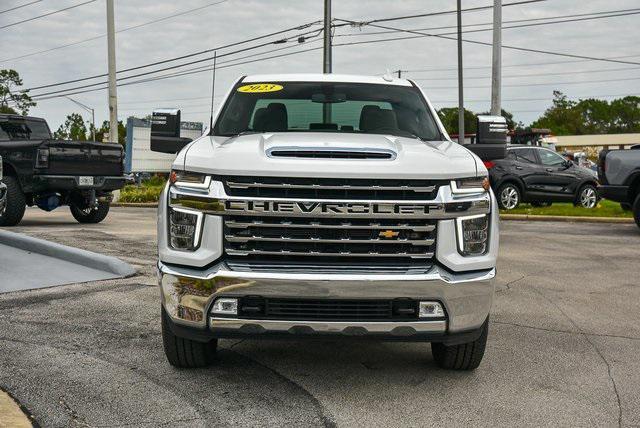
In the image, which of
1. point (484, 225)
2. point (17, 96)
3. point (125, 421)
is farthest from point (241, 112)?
point (17, 96)

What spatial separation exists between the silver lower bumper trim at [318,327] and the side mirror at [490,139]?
1.85m

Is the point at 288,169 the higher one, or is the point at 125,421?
the point at 288,169

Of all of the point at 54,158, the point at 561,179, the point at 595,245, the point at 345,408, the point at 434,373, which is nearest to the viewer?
the point at 345,408

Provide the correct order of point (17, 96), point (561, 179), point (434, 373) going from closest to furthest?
point (434, 373) → point (561, 179) → point (17, 96)

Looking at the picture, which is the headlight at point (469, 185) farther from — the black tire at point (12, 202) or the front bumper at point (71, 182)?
the black tire at point (12, 202)

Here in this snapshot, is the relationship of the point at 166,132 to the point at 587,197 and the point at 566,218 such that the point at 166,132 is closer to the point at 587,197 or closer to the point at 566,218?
the point at 566,218

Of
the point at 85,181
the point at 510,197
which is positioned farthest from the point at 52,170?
the point at 510,197

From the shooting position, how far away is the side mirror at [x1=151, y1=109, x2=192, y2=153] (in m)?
5.80

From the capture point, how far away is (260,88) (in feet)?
20.8

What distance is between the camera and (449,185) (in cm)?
449

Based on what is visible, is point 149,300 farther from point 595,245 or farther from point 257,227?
point 595,245

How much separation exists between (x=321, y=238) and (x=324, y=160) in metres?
0.44

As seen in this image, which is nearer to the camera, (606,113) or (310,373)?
(310,373)

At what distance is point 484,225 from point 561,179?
1730 centimetres
